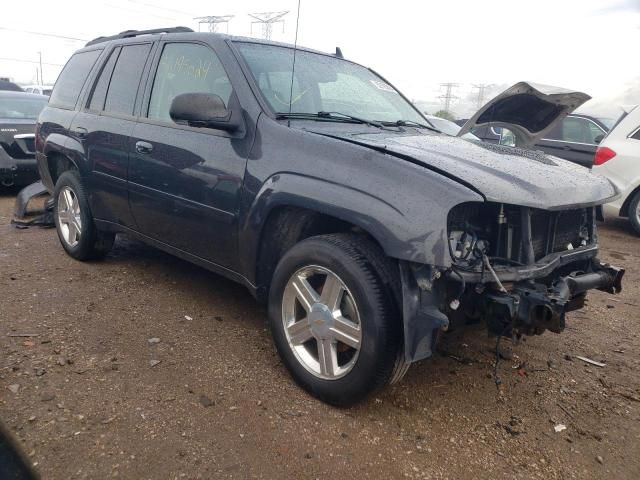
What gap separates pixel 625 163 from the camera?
686 cm

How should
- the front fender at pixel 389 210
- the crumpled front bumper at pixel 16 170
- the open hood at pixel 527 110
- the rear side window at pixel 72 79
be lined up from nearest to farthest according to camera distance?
the front fender at pixel 389 210 → the open hood at pixel 527 110 → the rear side window at pixel 72 79 → the crumpled front bumper at pixel 16 170

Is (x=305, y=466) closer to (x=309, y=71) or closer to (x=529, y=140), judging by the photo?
(x=309, y=71)

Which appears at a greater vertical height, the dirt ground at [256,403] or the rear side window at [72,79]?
the rear side window at [72,79]

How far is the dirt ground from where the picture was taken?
2.31 metres

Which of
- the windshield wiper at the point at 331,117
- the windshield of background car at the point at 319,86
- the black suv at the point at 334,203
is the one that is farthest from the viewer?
the windshield of background car at the point at 319,86

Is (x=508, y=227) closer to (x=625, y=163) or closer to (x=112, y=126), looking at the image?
(x=112, y=126)

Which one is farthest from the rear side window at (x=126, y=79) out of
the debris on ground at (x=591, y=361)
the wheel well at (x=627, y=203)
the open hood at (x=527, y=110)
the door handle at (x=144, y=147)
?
the wheel well at (x=627, y=203)

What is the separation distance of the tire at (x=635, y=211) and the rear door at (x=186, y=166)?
579 cm

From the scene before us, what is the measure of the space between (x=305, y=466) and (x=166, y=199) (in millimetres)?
1966

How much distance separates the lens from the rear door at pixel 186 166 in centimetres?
313

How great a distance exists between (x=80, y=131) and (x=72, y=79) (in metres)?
0.75

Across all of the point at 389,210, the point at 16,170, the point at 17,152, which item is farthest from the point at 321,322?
Result: the point at 17,152

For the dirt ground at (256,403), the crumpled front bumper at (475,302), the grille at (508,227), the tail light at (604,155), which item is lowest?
the dirt ground at (256,403)

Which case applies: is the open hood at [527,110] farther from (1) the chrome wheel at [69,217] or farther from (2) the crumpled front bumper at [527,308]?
(1) the chrome wheel at [69,217]
